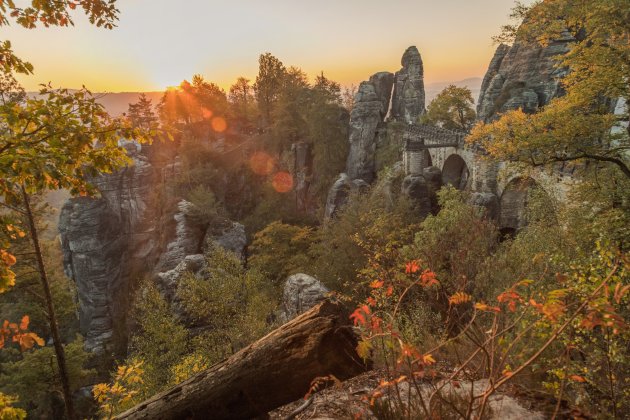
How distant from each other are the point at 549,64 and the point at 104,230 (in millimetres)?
47605

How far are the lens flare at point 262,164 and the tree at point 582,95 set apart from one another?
113 ft

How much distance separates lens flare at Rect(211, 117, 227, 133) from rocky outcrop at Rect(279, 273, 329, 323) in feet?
125

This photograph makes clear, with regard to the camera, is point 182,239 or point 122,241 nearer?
point 182,239

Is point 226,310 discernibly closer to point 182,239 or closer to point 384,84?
point 182,239

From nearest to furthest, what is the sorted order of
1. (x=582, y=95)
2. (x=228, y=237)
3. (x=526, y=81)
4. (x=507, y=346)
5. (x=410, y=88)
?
(x=507, y=346) → (x=582, y=95) → (x=228, y=237) → (x=526, y=81) → (x=410, y=88)

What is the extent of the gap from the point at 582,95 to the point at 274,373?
37.4 ft

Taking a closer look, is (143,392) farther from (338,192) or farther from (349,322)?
(338,192)

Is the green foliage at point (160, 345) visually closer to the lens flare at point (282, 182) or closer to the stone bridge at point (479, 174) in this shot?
the stone bridge at point (479, 174)

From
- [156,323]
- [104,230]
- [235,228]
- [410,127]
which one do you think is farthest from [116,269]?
[410,127]

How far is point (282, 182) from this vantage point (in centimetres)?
4303

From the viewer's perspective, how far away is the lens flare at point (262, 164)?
146 ft

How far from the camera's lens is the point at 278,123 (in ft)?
142

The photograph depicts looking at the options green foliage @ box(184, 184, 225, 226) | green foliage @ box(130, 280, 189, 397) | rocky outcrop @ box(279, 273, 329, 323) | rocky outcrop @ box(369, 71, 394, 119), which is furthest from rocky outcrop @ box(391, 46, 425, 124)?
green foliage @ box(130, 280, 189, 397)

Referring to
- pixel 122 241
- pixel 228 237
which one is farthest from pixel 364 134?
pixel 122 241
